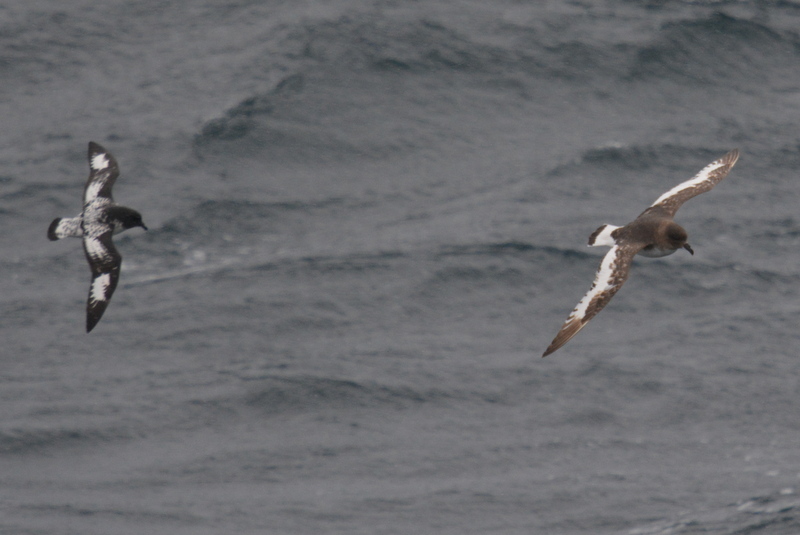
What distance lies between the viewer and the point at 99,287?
14367 mm

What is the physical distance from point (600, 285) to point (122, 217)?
19.6ft

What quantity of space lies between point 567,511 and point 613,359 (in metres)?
3.19

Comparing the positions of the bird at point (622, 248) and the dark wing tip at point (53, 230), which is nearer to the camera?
the bird at point (622, 248)

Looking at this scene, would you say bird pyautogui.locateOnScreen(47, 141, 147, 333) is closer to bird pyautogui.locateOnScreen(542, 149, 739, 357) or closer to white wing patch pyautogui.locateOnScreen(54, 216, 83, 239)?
white wing patch pyautogui.locateOnScreen(54, 216, 83, 239)

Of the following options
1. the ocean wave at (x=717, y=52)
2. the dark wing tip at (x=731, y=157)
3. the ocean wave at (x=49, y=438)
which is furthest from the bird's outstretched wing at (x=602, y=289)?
the ocean wave at (x=717, y=52)

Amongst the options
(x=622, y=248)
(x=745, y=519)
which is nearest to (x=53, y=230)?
(x=622, y=248)

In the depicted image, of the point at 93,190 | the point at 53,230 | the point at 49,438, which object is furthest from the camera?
the point at 49,438

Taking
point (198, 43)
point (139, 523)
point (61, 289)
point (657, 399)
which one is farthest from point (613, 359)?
point (198, 43)

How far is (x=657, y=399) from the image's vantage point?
21.2 metres

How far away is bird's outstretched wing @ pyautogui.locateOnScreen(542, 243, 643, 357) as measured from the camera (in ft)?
41.7

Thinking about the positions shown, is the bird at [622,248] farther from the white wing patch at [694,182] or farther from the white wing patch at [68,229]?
the white wing patch at [68,229]

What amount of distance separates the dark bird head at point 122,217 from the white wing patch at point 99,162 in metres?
1.42

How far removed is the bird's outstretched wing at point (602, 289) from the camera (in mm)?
12719

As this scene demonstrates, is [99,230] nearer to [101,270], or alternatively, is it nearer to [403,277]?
[101,270]
